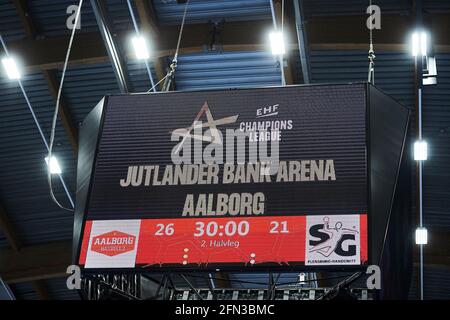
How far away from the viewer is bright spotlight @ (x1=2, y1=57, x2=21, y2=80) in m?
19.7

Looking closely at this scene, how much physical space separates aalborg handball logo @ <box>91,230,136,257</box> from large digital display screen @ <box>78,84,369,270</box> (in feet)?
0.03

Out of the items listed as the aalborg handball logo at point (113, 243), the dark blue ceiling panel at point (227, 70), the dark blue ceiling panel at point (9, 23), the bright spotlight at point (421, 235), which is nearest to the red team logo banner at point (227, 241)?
the aalborg handball logo at point (113, 243)

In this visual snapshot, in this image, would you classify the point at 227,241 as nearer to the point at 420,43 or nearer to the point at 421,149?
the point at 420,43

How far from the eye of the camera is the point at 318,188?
9.90 m

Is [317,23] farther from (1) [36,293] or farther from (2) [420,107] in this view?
(1) [36,293]

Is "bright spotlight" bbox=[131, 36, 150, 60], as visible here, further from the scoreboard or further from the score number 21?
the score number 21

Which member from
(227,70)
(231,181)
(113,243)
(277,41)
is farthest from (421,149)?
(113,243)

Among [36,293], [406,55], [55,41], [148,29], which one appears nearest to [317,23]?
[406,55]

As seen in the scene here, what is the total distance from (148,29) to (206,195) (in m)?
9.44

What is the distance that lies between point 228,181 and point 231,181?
0.03m

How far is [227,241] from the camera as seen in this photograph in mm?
9766

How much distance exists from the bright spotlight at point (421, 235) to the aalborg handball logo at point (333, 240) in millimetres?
12671

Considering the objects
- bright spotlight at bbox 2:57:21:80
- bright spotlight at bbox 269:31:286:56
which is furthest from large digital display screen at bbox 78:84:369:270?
bright spotlight at bbox 2:57:21:80

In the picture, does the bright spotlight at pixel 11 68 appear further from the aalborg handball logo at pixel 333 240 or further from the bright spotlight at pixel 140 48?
the aalborg handball logo at pixel 333 240
